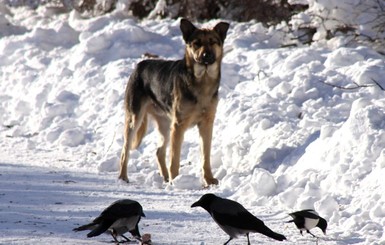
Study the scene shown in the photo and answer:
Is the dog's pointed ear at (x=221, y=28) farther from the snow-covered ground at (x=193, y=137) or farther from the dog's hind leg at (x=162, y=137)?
the dog's hind leg at (x=162, y=137)

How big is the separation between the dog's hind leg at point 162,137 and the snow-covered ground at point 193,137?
34cm

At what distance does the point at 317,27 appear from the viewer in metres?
17.1

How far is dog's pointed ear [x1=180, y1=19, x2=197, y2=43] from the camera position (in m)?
12.2

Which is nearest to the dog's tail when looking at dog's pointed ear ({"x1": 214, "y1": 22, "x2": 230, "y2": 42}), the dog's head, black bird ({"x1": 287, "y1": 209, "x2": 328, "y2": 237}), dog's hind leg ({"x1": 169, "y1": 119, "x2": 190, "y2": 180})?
dog's hind leg ({"x1": 169, "y1": 119, "x2": 190, "y2": 180})

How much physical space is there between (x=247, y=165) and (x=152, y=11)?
390 inches

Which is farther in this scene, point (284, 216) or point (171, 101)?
point (171, 101)

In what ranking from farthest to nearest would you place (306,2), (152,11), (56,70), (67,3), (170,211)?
1. (67,3)
2. (152,11)
3. (56,70)
4. (306,2)
5. (170,211)

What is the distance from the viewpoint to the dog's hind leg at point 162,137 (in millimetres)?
12891

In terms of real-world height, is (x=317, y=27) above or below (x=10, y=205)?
below

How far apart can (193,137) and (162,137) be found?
35.1 inches

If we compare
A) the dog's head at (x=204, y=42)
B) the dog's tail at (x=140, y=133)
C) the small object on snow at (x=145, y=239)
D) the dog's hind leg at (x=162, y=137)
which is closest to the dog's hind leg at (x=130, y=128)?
the dog's tail at (x=140, y=133)

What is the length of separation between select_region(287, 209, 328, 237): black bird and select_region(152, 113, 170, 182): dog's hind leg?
433 centimetres

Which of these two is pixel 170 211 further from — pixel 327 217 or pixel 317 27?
pixel 317 27

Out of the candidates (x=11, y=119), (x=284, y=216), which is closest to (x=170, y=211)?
(x=284, y=216)
